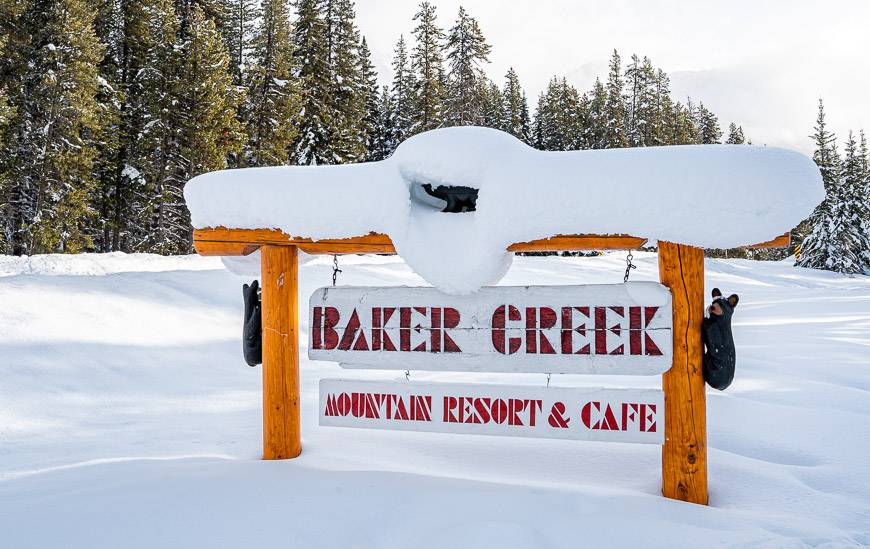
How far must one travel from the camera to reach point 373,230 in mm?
3150

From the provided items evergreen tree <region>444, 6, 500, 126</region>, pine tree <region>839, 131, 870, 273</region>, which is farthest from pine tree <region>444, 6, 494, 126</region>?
pine tree <region>839, 131, 870, 273</region>

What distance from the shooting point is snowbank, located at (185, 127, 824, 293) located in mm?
2688

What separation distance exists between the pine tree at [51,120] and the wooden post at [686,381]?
764 inches

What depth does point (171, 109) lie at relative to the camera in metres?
19.9

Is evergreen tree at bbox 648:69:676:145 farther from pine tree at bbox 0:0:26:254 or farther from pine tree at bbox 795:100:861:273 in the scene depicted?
pine tree at bbox 0:0:26:254

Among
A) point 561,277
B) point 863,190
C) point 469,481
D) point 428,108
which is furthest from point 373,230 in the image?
point 863,190

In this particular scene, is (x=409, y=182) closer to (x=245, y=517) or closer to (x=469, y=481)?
(x=469, y=481)

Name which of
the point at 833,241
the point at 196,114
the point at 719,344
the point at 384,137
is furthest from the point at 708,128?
the point at 719,344

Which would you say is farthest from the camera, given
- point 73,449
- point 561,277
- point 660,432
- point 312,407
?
point 561,277

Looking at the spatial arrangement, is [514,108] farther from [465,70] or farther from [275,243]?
[275,243]

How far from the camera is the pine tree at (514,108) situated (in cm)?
3997

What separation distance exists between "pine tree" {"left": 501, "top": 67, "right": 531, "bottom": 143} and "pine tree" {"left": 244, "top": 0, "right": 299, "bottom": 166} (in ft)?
64.6

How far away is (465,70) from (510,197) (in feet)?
79.5

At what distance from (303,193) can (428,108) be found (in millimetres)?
25668
